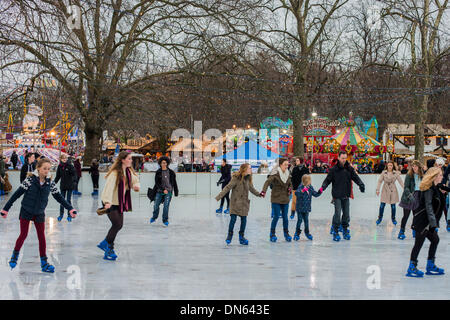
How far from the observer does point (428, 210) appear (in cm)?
656

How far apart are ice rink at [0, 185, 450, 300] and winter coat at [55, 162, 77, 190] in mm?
1228

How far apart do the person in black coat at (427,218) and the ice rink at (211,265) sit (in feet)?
0.52

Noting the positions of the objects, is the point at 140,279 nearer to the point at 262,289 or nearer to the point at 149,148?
the point at 262,289

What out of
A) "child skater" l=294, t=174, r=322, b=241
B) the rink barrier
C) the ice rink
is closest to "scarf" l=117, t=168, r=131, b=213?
the ice rink

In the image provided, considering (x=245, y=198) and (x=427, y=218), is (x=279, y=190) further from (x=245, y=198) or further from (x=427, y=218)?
(x=427, y=218)

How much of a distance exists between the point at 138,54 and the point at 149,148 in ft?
77.3

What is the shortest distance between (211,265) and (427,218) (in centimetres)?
254

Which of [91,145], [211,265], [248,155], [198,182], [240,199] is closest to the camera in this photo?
[211,265]

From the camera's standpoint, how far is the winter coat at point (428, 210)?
6555mm

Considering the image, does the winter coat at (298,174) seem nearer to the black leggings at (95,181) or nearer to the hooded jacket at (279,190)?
the hooded jacket at (279,190)

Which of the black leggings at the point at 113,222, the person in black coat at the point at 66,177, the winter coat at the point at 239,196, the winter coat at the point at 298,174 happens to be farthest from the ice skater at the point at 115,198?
the winter coat at the point at 298,174

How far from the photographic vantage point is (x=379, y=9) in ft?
78.6

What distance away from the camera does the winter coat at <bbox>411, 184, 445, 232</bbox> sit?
6.55m

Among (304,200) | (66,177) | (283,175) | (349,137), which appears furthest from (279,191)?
(349,137)
